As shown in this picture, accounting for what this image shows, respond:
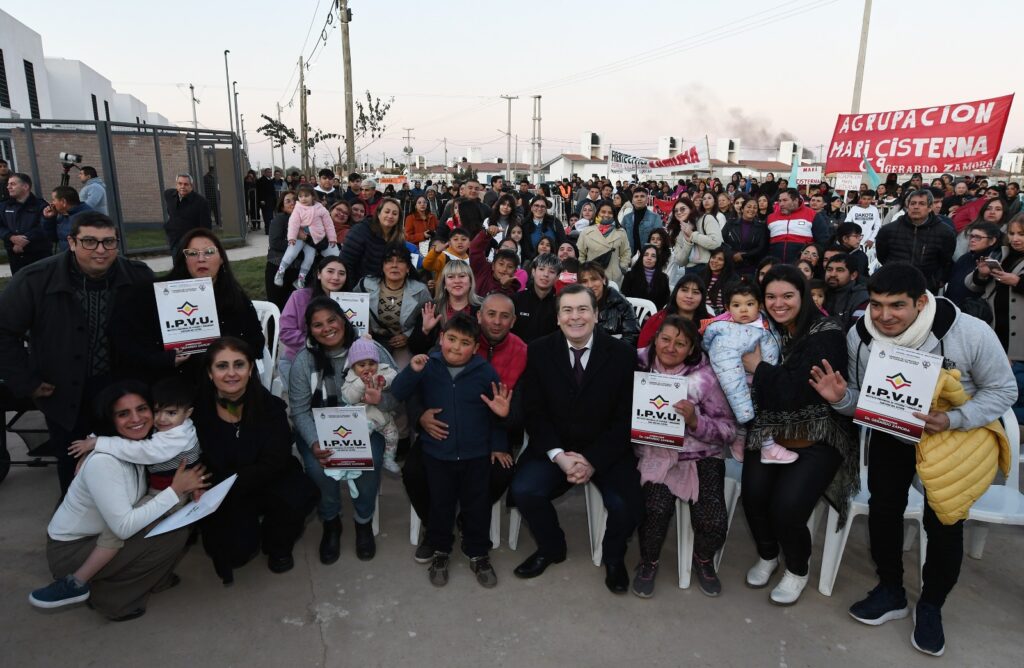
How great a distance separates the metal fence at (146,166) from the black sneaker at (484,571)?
1124 centimetres

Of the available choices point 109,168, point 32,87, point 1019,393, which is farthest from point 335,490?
point 32,87

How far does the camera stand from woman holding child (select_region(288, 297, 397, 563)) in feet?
11.1

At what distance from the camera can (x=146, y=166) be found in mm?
14219

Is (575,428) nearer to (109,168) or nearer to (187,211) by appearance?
(187,211)

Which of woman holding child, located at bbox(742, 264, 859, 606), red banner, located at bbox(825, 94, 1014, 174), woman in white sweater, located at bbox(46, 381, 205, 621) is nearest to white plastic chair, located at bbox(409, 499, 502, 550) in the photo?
woman in white sweater, located at bbox(46, 381, 205, 621)

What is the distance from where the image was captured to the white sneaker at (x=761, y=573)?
10.2ft

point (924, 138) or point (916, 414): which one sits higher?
point (924, 138)

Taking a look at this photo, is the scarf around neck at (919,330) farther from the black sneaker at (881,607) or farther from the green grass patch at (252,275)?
the green grass patch at (252,275)

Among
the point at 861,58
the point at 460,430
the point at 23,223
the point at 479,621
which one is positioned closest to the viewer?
the point at 479,621

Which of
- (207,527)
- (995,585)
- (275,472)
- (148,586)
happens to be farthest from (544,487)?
(995,585)

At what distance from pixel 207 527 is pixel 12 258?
646cm

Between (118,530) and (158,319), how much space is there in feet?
3.57

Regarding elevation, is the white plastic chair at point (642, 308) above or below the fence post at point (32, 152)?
below

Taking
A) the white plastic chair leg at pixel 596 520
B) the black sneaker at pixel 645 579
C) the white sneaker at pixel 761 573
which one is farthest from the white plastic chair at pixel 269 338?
the white sneaker at pixel 761 573
